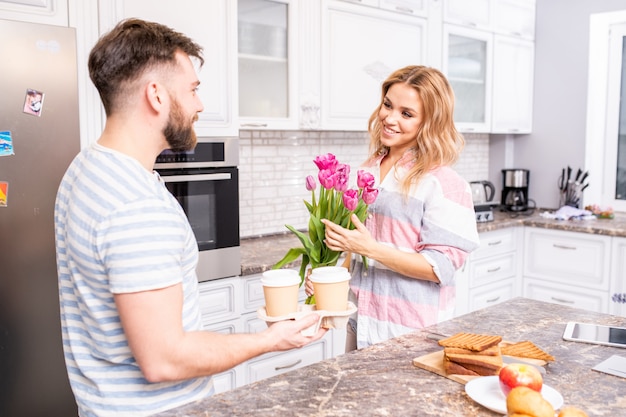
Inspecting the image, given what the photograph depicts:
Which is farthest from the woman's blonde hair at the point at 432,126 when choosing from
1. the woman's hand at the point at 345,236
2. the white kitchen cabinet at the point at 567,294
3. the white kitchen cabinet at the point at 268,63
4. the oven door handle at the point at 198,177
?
the white kitchen cabinet at the point at 567,294

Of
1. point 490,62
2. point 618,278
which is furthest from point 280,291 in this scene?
point 490,62

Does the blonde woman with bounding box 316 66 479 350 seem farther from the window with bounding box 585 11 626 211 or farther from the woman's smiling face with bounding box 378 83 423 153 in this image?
the window with bounding box 585 11 626 211

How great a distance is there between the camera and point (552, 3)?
452cm

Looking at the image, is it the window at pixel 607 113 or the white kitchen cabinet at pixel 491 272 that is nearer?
the white kitchen cabinet at pixel 491 272

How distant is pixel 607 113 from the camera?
4426 millimetres

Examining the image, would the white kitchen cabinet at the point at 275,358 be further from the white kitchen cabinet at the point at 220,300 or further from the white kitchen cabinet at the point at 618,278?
the white kitchen cabinet at the point at 618,278

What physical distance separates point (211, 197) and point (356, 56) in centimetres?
131

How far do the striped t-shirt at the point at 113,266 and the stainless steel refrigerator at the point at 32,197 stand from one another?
3.23ft

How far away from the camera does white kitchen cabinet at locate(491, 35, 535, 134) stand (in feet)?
14.4

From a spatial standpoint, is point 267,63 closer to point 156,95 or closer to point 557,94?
point 156,95

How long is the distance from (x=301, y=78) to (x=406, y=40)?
89 centimetres

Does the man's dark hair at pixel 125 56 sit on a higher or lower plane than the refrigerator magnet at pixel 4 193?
higher

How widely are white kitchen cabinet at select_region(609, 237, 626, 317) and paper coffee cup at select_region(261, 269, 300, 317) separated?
9.81ft

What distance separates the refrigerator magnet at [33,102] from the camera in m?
2.10
